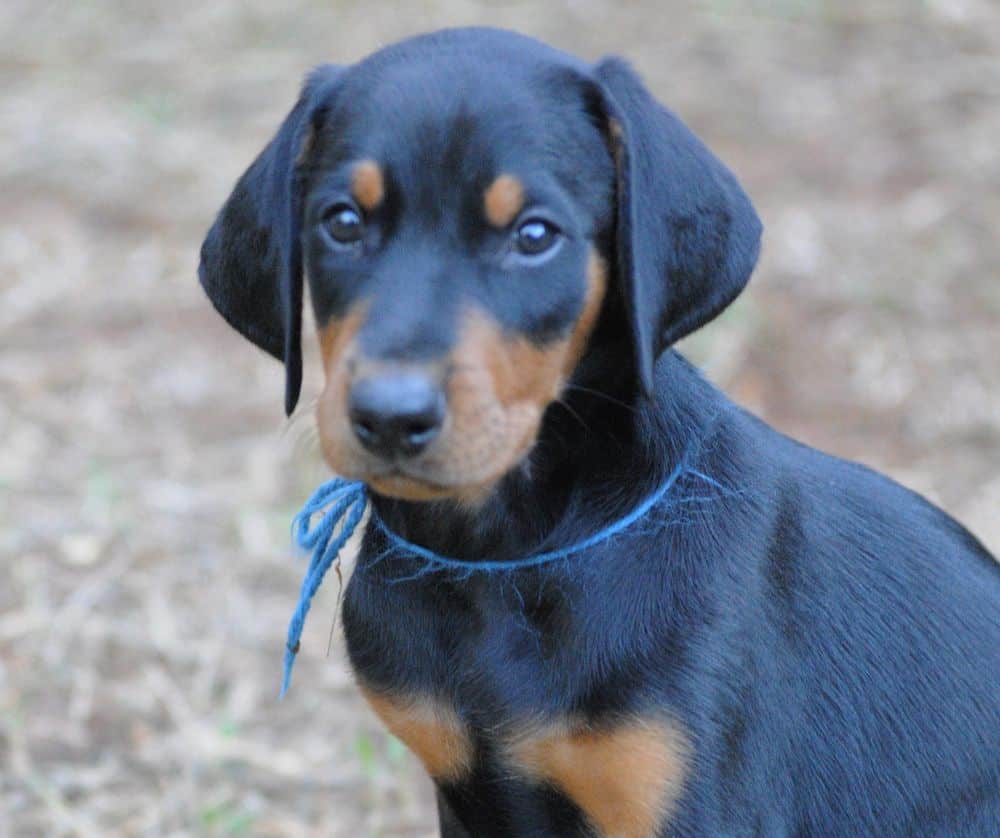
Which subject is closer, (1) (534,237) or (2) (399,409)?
(2) (399,409)

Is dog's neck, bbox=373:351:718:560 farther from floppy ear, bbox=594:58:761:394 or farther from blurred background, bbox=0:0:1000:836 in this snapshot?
blurred background, bbox=0:0:1000:836

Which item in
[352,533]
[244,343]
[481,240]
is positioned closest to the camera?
[481,240]

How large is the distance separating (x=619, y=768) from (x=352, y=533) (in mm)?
1038

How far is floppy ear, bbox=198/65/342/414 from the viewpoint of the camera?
3.64m

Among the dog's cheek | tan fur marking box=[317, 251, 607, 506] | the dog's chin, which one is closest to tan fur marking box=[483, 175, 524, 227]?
tan fur marking box=[317, 251, 607, 506]

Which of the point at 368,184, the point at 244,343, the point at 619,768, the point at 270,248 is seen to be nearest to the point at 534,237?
the point at 368,184

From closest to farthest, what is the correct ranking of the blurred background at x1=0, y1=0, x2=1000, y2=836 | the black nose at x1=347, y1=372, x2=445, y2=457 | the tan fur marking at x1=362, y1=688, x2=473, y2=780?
the black nose at x1=347, y1=372, x2=445, y2=457 → the tan fur marking at x1=362, y1=688, x2=473, y2=780 → the blurred background at x1=0, y1=0, x2=1000, y2=836

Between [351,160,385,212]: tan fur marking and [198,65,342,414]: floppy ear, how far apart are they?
11.3 inches

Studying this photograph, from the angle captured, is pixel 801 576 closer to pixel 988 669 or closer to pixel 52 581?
pixel 988 669

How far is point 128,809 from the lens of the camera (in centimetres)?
514

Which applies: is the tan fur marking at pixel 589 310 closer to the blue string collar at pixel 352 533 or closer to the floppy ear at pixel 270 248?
the blue string collar at pixel 352 533

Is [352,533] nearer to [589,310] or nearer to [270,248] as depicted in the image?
[270,248]

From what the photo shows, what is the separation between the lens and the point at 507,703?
3.48 meters

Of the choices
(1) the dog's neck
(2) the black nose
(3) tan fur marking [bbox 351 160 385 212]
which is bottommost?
(1) the dog's neck
